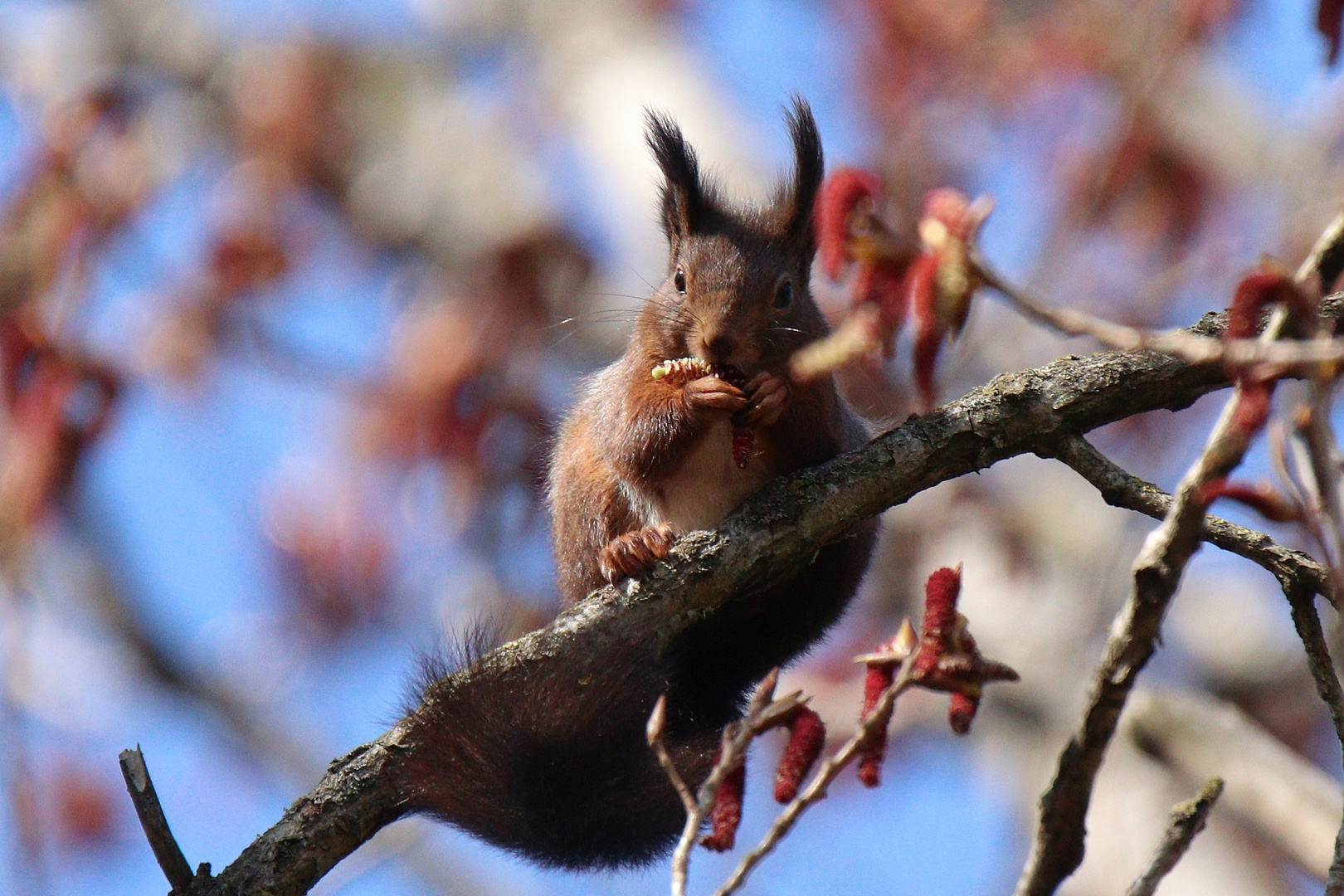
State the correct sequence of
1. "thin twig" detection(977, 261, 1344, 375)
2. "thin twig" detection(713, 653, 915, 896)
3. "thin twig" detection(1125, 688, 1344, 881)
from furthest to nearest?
"thin twig" detection(1125, 688, 1344, 881) → "thin twig" detection(713, 653, 915, 896) → "thin twig" detection(977, 261, 1344, 375)

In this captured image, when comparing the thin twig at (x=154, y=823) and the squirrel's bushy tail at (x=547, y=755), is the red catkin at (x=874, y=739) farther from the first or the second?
the thin twig at (x=154, y=823)

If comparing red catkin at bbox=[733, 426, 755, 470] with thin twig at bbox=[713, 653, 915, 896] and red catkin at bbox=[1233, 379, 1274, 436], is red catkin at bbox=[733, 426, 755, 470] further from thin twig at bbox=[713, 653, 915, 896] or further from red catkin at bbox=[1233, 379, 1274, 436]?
red catkin at bbox=[1233, 379, 1274, 436]

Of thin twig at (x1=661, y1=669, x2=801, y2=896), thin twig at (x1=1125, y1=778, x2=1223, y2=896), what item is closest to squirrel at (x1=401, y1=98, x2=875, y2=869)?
thin twig at (x1=661, y1=669, x2=801, y2=896)

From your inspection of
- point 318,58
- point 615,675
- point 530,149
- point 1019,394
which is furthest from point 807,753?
point 318,58

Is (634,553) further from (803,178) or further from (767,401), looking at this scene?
(803,178)

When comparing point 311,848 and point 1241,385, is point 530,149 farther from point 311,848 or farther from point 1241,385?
point 1241,385

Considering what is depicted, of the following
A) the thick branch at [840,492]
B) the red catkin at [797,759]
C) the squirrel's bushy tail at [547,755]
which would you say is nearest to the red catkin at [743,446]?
the thick branch at [840,492]

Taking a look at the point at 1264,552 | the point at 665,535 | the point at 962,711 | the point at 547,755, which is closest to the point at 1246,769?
the point at 1264,552
